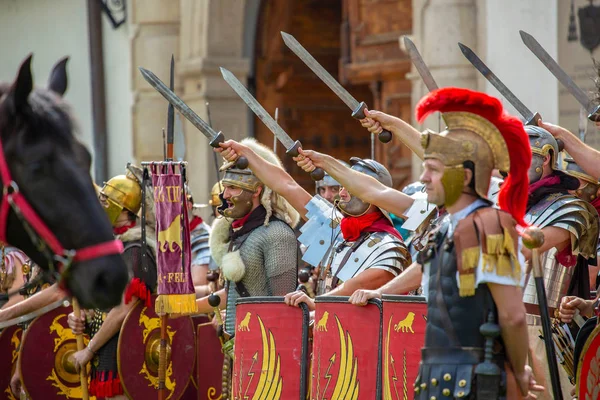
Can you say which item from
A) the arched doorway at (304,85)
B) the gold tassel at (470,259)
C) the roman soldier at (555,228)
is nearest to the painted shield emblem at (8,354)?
the roman soldier at (555,228)

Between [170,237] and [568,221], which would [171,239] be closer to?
[170,237]

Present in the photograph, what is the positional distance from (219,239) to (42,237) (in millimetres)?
3697

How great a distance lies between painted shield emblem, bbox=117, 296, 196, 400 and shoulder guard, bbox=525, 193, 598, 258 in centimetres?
288

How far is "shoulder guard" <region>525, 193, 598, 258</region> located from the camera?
667cm

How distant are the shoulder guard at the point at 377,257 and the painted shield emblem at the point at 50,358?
8.60 feet

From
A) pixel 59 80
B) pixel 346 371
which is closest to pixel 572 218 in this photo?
pixel 346 371

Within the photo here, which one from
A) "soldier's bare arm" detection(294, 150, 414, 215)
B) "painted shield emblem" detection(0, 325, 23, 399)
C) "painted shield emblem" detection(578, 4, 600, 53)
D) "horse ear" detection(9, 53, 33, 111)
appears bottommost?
"painted shield emblem" detection(0, 325, 23, 399)

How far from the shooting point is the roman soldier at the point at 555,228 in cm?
667

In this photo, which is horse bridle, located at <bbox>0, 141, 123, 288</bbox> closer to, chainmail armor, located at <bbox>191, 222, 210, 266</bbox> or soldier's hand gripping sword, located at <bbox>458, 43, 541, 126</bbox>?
soldier's hand gripping sword, located at <bbox>458, 43, 541, 126</bbox>

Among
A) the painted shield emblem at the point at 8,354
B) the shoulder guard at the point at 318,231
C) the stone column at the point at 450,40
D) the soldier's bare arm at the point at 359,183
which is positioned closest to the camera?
the soldier's bare arm at the point at 359,183

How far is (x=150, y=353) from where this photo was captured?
8555 mm

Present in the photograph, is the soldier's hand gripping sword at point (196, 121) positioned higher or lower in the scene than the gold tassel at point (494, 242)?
higher

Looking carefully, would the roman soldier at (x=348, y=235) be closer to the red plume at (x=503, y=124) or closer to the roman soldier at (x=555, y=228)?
the roman soldier at (x=555, y=228)

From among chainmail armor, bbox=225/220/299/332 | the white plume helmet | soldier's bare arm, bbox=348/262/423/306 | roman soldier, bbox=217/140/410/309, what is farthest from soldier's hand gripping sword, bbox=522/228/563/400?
→ the white plume helmet
